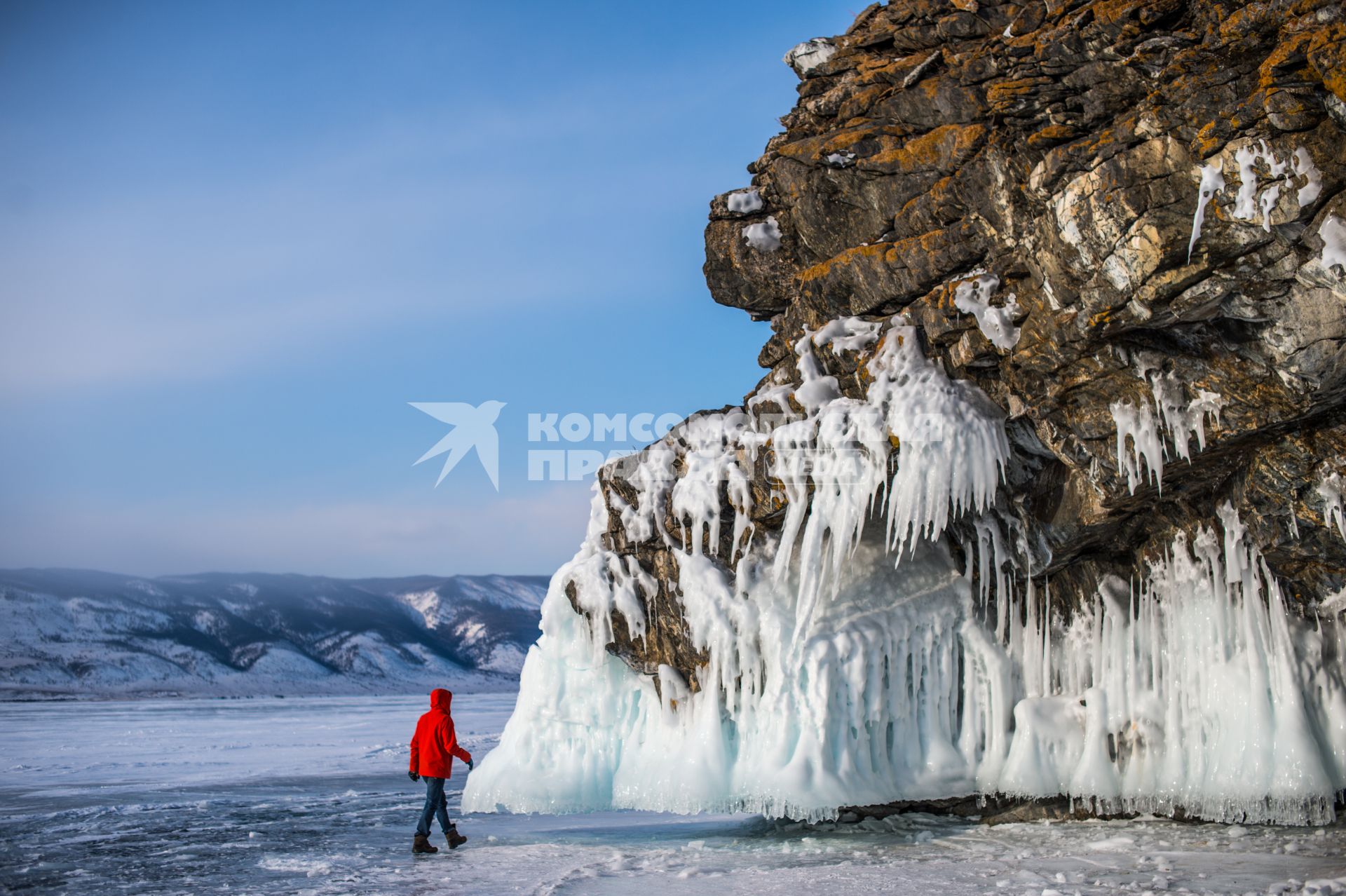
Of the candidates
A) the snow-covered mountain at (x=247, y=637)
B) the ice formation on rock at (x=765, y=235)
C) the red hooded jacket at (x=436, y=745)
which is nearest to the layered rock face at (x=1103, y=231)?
the ice formation on rock at (x=765, y=235)

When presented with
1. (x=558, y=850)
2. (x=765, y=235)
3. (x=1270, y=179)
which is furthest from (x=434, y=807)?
(x=1270, y=179)

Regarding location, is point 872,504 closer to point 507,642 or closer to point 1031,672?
point 1031,672

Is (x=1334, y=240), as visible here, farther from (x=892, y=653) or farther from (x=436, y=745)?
(x=436, y=745)

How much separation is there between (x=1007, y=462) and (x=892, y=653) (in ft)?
8.95

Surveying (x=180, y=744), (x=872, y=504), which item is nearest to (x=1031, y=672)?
(x=872, y=504)

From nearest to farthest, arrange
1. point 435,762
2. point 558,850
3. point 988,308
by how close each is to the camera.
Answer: point 988,308 < point 435,762 < point 558,850

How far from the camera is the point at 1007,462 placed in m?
11.1

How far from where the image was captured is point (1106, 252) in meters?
8.92

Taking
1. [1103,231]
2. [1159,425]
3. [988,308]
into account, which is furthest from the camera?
[988,308]

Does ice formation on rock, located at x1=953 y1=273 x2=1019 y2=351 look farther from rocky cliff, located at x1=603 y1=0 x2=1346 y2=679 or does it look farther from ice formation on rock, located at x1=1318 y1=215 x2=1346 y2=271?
ice formation on rock, located at x1=1318 y1=215 x2=1346 y2=271

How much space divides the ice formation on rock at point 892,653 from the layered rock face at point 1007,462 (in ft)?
0.13

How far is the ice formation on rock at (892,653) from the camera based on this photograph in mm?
10609

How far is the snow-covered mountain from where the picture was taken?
94125 millimetres

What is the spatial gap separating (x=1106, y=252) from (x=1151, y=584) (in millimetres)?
4368
